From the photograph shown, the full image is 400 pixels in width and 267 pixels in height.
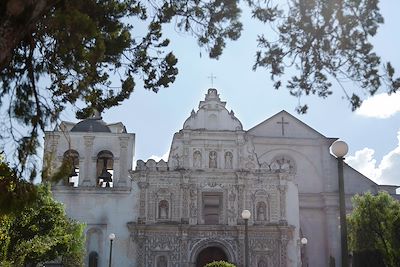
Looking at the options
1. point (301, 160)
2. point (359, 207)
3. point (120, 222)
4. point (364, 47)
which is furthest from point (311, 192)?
point (364, 47)

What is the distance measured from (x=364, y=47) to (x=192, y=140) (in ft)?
72.2

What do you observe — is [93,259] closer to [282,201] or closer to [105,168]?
[105,168]

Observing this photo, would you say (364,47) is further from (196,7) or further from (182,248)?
(182,248)

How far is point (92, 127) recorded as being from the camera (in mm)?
31984

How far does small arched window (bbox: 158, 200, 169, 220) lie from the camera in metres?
30.9

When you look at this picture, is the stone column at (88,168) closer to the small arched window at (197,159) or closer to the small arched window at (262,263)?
the small arched window at (197,159)

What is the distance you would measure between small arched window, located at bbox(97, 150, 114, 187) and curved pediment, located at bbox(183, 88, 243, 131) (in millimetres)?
4460

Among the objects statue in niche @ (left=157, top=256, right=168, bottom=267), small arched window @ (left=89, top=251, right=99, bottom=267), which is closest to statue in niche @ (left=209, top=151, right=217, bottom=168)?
statue in niche @ (left=157, top=256, right=168, bottom=267)

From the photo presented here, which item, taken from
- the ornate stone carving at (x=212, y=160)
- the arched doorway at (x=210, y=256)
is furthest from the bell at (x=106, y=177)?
the arched doorway at (x=210, y=256)

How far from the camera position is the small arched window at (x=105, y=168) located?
31125mm

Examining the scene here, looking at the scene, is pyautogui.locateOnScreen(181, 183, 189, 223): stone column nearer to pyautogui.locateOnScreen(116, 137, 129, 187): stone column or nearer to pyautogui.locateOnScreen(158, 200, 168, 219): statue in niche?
pyautogui.locateOnScreen(158, 200, 168, 219): statue in niche

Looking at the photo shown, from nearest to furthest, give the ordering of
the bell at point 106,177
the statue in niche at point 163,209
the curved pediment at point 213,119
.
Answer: the statue in niche at point 163,209, the bell at point 106,177, the curved pediment at point 213,119

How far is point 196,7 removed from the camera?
10.8 metres

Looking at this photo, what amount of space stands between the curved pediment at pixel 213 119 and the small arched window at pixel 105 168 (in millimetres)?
4460
